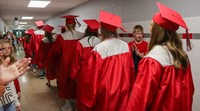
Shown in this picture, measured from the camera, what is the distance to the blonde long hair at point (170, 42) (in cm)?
139

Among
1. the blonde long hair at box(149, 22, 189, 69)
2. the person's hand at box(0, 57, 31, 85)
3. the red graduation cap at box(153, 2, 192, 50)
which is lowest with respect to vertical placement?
the person's hand at box(0, 57, 31, 85)

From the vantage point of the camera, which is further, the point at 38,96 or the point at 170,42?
the point at 38,96

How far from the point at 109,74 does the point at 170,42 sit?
753mm

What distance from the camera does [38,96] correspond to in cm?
433

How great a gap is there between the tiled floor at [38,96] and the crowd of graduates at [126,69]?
37cm

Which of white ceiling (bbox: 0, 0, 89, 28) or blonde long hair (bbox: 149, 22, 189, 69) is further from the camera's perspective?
white ceiling (bbox: 0, 0, 89, 28)

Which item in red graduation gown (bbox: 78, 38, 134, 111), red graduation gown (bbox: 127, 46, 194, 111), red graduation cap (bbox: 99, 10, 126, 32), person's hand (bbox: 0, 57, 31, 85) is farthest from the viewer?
red graduation cap (bbox: 99, 10, 126, 32)

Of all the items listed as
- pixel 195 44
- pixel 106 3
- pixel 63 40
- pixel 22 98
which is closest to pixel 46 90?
pixel 22 98

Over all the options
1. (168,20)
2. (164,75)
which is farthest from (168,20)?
(164,75)

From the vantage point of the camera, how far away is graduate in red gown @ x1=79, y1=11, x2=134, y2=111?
199 centimetres

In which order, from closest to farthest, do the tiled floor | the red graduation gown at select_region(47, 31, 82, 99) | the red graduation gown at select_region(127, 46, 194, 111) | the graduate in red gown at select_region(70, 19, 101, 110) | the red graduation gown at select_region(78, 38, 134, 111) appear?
1. the red graduation gown at select_region(127, 46, 194, 111)
2. the red graduation gown at select_region(78, 38, 134, 111)
3. the graduate in red gown at select_region(70, 19, 101, 110)
4. the red graduation gown at select_region(47, 31, 82, 99)
5. the tiled floor

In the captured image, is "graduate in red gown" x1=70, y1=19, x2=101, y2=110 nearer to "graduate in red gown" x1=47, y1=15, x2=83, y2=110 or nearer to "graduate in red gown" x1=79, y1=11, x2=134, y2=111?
"graduate in red gown" x1=47, y1=15, x2=83, y2=110

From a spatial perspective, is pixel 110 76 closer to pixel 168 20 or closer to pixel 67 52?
pixel 168 20

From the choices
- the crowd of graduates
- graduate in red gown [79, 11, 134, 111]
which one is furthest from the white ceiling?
graduate in red gown [79, 11, 134, 111]
